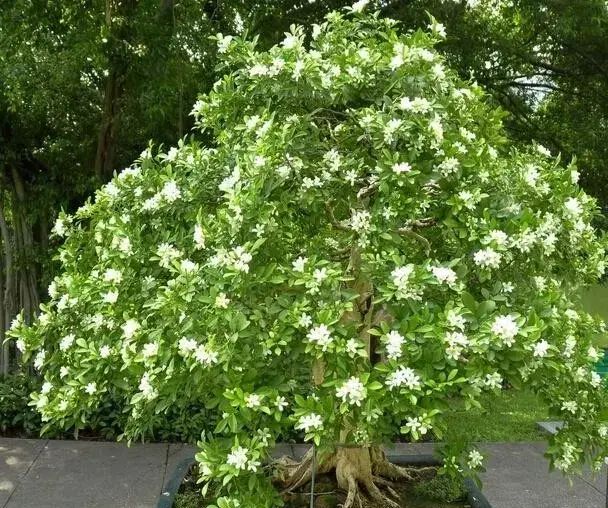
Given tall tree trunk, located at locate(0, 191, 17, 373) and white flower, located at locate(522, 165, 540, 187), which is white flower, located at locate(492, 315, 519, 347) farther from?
tall tree trunk, located at locate(0, 191, 17, 373)

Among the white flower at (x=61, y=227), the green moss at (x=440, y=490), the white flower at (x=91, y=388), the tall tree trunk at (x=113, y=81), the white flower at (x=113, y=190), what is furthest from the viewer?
the tall tree trunk at (x=113, y=81)

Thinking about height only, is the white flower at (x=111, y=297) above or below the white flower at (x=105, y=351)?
above

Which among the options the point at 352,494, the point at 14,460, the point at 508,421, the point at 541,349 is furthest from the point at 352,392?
the point at 508,421

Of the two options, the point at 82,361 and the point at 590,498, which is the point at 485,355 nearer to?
the point at 82,361

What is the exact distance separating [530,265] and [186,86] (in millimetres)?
3102

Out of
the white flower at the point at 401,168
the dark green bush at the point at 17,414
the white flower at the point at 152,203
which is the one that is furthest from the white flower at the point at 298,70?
Result: the dark green bush at the point at 17,414

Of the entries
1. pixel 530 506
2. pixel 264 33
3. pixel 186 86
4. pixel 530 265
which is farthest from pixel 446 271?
pixel 264 33

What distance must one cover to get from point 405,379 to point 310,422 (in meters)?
0.27

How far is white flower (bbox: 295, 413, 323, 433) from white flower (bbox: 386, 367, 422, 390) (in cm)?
21

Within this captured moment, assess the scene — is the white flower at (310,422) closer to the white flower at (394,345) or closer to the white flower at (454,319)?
the white flower at (394,345)

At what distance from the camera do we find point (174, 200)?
219 cm

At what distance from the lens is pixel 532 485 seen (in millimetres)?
4051

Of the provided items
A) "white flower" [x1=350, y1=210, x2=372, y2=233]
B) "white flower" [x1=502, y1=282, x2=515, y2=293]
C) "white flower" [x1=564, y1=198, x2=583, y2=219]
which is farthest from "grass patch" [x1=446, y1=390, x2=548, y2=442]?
"white flower" [x1=350, y1=210, x2=372, y2=233]

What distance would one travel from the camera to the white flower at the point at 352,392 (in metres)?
1.65
